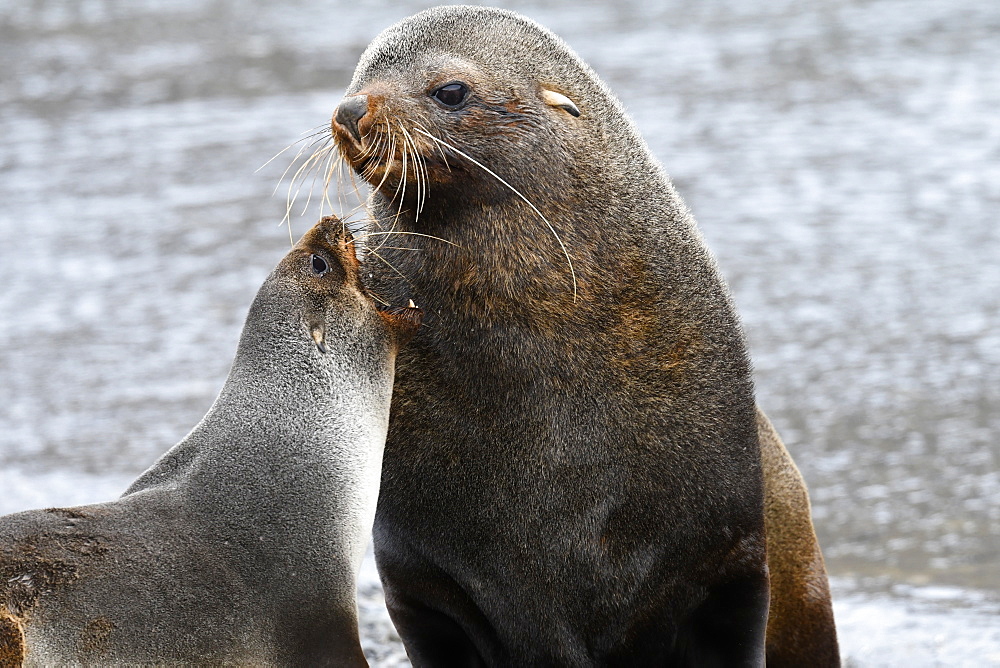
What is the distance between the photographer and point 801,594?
467 cm

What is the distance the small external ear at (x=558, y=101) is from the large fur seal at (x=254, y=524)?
66 cm

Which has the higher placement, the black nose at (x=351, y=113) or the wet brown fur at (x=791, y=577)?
the black nose at (x=351, y=113)

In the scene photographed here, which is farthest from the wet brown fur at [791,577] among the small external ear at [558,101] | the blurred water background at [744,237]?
the small external ear at [558,101]

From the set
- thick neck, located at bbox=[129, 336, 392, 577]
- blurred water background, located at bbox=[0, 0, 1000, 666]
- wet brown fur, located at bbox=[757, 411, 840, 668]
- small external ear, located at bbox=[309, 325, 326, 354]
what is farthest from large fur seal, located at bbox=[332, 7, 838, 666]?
blurred water background, located at bbox=[0, 0, 1000, 666]

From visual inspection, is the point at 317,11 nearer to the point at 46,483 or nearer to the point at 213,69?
the point at 213,69

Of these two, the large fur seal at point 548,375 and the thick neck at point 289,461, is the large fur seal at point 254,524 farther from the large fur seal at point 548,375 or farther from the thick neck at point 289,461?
the large fur seal at point 548,375

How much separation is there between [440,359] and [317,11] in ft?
56.3

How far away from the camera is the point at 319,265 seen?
173 inches

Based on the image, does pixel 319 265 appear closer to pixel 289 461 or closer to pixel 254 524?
pixel 289 461

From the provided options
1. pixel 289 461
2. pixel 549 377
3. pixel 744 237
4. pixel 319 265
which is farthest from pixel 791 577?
pixel 744 237

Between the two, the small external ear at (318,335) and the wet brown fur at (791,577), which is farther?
the wet brown fur at (791,577)

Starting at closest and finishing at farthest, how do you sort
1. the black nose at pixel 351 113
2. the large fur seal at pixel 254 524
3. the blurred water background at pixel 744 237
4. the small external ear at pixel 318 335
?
the large fur seal at pixel 254 524 → the black nose at pixel 351 113 → the small external ear at pixel 318 335 → the blurred water background at pixel 744 237

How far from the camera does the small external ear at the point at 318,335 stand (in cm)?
432

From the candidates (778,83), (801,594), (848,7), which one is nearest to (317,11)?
(848,7)
